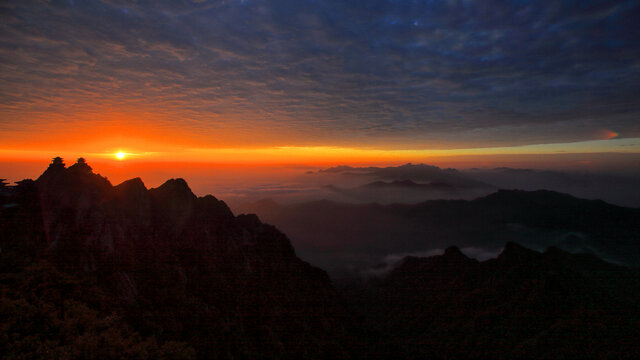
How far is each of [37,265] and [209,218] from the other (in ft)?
148

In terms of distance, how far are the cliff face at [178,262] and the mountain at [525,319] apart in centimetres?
5783

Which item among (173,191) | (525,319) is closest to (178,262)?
(173,191)

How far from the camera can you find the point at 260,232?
96750 millimetres

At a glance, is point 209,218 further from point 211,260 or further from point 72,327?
point 72,327

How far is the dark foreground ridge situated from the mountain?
1169 millimetres

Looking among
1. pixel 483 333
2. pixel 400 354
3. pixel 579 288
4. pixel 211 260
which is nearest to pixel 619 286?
pixel 579 288

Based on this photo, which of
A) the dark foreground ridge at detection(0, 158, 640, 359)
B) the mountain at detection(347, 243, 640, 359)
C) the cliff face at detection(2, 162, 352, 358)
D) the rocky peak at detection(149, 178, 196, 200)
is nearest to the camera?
the dark foreground ridge at detection(0, 158, 640, 359)

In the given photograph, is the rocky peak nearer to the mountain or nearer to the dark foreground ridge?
the dark foreground ridge

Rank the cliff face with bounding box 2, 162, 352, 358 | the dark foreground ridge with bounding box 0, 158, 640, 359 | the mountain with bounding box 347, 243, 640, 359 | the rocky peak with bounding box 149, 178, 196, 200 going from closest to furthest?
the dark foreground ridge with bounding box 0, 158, 640, 359 → the cliff face with bounding box 2, 162, 352, 358 → the rocky peak with bounding box 149, 178, 196, 200 → the mountain with bounding box 347, 243, 640, 359

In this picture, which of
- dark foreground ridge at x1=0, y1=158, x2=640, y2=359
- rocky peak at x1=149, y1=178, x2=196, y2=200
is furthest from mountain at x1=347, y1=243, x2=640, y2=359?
rocky peak at x1=149, y1=178, x2=196, y2=200

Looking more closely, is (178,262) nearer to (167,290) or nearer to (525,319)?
(167,290)

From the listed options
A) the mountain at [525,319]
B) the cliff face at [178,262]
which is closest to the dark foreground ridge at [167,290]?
the cliff face at [178,262]

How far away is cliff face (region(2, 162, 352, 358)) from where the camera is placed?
39.8 m

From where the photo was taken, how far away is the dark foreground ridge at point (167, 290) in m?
24.8
